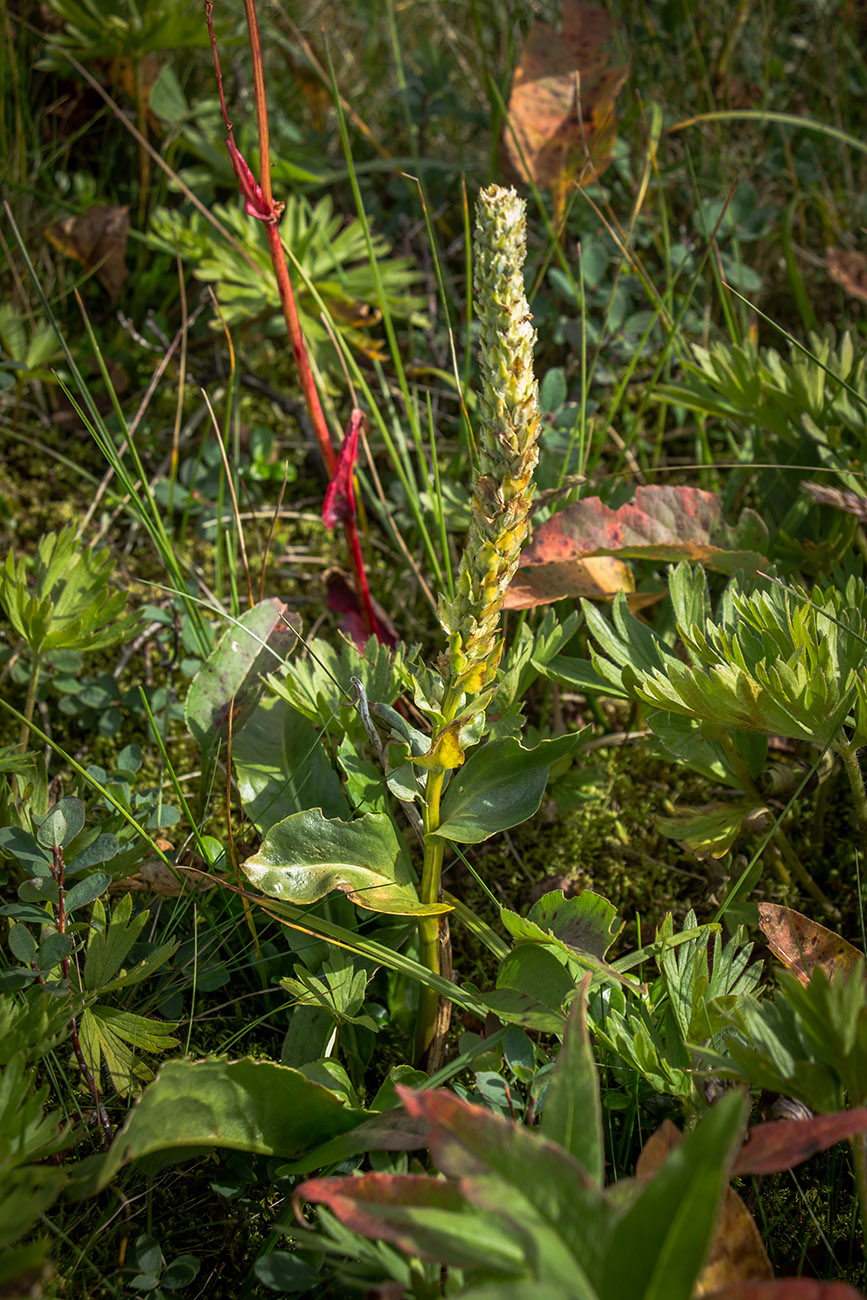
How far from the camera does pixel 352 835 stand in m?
1.28

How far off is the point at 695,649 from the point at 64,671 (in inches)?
46.9

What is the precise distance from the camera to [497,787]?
1.31 m

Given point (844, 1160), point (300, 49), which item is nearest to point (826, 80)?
point (300, 49)

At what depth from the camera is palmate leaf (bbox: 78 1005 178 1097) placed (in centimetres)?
124

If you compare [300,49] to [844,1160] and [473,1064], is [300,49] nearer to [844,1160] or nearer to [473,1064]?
[473,1064]

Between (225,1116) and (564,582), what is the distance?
1048 millimetres

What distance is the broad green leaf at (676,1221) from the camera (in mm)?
755

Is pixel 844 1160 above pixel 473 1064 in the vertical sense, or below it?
below

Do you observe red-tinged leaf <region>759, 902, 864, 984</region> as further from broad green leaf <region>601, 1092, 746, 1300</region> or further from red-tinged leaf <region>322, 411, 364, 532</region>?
red-tinged leaf <region>322, 411, 364, 532</region>

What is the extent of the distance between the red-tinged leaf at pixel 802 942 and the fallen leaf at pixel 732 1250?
0.37m

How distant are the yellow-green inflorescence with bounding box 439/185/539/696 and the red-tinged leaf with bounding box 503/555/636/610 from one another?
58 centimetres

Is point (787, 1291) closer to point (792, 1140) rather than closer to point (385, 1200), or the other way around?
point (792, 1140)

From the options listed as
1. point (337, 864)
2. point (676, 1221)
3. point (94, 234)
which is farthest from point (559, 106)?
point (676, 1221)

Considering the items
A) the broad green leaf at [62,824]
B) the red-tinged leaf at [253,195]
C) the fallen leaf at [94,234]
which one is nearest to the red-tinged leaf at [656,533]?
the red-tinged leaf at [253,195]
